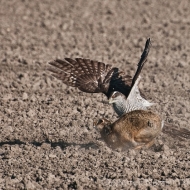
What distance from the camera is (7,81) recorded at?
39.4 ft

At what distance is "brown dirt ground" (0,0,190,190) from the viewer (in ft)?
27.4

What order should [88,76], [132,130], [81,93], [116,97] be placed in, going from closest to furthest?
[132,130], [116,97], [88,76], [81,93]

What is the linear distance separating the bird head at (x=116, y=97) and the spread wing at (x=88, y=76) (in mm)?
237

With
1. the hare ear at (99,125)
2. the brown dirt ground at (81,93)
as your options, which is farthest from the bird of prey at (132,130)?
the brown dirt ground at (81,93)

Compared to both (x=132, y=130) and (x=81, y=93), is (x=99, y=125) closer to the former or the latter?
(x=132, y=130)

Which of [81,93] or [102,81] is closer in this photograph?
[102,81]

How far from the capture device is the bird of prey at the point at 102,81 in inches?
401

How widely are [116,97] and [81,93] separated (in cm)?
168

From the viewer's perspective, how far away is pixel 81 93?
11.6 metres

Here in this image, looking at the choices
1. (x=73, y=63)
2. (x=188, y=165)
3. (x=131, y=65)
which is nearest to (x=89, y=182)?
(x=188, y=165)

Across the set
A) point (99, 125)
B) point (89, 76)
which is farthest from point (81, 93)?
point (99, 125)

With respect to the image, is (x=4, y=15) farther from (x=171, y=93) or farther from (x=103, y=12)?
(x=171, y=93)

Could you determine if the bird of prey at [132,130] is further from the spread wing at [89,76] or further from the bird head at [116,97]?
the spread wing at [89,76]

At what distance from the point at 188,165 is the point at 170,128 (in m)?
1.14
